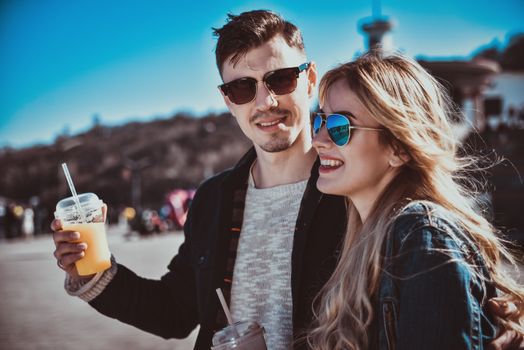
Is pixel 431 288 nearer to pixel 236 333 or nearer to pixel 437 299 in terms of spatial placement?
pixel 437 299

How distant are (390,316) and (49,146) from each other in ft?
329

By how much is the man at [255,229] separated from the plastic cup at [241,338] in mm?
437

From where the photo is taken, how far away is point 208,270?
259 centimetres

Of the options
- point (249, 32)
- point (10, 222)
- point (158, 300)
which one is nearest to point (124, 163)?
point (10, 222)

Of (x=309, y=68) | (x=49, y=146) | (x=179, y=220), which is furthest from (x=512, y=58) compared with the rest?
(x=49, y=146)

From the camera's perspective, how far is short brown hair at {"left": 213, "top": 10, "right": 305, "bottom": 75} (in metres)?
2.70

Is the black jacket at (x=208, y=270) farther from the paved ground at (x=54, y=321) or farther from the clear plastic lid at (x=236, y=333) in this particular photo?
the paved ground at (x=54, y=321)

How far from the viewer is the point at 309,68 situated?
9.46 ft

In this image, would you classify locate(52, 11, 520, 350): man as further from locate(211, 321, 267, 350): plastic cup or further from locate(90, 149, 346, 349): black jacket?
locate(211, 321, 267, 350): plastic cup

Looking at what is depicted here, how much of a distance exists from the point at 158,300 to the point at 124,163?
82.0m

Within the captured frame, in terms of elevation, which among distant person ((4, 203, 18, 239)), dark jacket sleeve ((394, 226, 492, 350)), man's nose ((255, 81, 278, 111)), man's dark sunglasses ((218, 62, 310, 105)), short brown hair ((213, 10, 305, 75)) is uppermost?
short brown hair ((213, 10, 305, 75))

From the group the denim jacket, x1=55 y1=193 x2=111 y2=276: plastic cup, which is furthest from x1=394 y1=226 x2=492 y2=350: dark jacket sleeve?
x1=55 y1=193 x2=111 y2=276: plastic cup

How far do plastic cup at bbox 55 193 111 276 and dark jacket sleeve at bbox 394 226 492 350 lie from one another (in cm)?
151

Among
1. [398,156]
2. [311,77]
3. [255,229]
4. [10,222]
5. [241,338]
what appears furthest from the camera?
[10,222]
